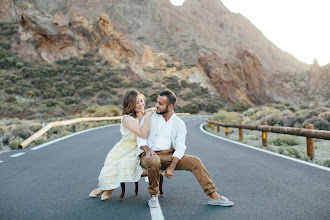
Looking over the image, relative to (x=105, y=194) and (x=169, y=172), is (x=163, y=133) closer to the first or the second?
(x=169, y=172)

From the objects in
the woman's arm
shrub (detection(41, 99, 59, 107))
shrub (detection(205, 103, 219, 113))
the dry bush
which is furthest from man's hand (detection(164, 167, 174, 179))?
shrub (detection(205, 103, 219, 113))

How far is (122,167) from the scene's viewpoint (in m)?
4.47

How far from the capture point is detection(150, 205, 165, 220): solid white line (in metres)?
3.82

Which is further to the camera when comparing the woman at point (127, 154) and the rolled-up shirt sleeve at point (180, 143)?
the woman at point (127, 154)

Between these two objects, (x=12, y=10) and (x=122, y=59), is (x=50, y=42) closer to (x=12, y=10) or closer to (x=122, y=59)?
(x=122, y=59)

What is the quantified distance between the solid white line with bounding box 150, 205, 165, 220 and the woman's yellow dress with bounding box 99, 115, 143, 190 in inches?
21.3

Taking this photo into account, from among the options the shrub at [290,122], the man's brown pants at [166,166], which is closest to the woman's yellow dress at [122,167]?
the man's brown pants at [166,166]

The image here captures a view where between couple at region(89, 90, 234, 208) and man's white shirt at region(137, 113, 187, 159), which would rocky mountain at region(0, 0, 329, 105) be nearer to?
couple at region(89, 90, 234, 208)

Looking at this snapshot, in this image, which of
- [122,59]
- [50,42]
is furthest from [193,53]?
[50,42]

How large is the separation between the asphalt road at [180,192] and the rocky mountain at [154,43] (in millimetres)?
56080

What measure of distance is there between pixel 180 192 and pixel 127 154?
43.5 inches

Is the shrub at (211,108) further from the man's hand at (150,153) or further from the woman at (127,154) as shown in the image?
the man's hand at (150,153)

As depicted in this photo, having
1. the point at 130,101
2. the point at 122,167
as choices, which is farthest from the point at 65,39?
the point at 122,167

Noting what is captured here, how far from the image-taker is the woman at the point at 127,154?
4.45 m
